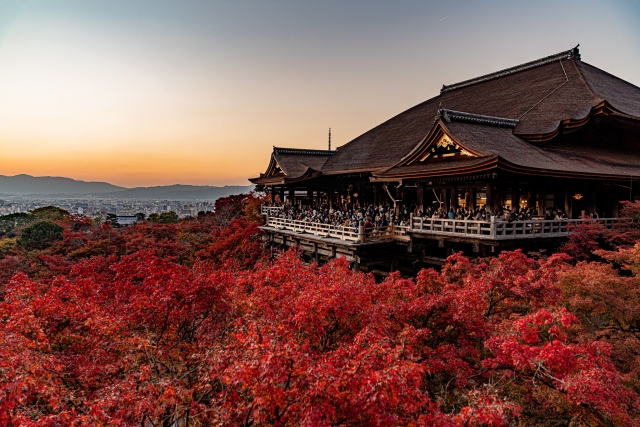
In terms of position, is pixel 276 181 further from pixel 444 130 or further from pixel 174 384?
pixel 174 384

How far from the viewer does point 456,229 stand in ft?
47.5

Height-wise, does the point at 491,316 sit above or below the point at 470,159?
below

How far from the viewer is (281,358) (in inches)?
179

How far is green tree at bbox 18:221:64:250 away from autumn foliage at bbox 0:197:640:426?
24.2 metres

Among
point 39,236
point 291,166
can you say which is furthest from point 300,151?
point 39,236

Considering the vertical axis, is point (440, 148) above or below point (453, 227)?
above

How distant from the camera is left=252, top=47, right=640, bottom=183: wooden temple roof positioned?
15016 millimetres

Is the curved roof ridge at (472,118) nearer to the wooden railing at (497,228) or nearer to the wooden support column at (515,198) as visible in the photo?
the wooden support column at (515,198)

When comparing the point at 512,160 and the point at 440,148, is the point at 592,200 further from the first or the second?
the point at 440,148

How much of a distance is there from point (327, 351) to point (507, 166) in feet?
31.7

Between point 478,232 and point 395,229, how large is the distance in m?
4.54

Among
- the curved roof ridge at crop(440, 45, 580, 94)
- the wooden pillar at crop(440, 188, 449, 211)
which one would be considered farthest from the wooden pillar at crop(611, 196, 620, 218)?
the curved roof ridge at crop(440, 45, 580, 94)

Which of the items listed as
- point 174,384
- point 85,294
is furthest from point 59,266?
point 174,384

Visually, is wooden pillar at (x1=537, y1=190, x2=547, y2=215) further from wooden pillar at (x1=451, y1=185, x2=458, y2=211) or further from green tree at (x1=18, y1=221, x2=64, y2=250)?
green tree at (x1=18, y1=221, x2=64, y2=250)
